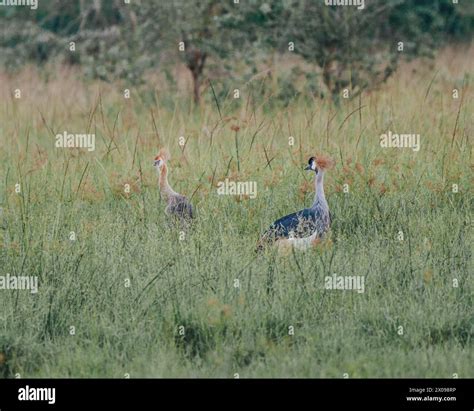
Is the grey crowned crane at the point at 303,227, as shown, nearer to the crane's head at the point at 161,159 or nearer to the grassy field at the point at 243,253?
the grassy field at the point at 243,253

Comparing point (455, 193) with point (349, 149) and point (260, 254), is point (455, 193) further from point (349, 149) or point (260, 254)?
point (260, 254)

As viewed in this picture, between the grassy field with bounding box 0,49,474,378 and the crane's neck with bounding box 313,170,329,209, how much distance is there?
0.94ft

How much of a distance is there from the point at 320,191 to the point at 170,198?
44.8 inches

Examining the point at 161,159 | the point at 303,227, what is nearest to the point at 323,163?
the point at 303,227

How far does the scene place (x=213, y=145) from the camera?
30.7 feet

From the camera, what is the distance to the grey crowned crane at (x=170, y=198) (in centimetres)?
780

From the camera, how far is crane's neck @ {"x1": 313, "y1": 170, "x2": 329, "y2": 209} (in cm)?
756

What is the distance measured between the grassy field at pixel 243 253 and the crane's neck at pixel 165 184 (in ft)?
0.34

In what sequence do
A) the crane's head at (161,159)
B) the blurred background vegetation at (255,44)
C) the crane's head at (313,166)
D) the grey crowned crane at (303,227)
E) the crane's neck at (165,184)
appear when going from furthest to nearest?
the blurred background vegetation at (255,44) → the crane's head at (161,159) → the crane's neck at (165,184) → the crane's head at (313,166) → the grey crowned crane at (303,227)

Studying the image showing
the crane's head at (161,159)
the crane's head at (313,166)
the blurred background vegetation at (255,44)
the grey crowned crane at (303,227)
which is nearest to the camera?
the grey crowned crane at (303,227)

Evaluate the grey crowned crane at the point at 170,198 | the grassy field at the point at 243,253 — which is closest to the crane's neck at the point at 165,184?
the grey crowned crane at the point at 170,198

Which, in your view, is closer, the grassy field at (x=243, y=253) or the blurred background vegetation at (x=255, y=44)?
the grassy field at (x=243, y=253)

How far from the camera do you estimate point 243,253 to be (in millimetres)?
7219

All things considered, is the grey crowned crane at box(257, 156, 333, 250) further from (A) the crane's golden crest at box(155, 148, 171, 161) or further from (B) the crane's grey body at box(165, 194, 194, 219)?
(A) the crane's golden crest at box(155, 148, 171, 161)
